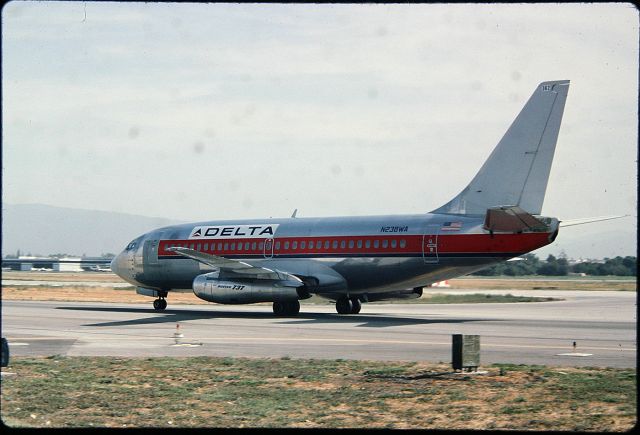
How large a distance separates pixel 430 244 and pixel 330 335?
7855 mm

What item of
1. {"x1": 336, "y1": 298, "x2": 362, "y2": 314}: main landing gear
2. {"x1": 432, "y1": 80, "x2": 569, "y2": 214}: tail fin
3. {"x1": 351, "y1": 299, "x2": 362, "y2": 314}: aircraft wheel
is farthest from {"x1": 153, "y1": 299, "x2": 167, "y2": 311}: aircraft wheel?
{"x1": 432, "y1": 80, "x2": 569, "y2": 214}: tail fin

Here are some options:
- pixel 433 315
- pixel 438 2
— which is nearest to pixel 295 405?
pixel 438 2

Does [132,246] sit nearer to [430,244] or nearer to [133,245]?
[133,245]

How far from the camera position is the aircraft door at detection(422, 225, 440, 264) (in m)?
34.0

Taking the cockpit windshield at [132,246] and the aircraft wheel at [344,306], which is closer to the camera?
the aircraft wheel at [344,306]

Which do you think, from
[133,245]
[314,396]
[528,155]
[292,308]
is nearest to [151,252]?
[133,245]

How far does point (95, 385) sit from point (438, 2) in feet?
34.7

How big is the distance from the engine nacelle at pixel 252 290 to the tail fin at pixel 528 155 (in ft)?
29.2

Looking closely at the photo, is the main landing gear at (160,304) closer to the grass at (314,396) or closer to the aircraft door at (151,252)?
the aircraft door at (151,252)

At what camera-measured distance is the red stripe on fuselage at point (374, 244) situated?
31.7 meters

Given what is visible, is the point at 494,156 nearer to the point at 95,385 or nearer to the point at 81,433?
the point at 95,385

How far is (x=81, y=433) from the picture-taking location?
39.7ft

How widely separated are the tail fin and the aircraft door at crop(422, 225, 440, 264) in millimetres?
1925

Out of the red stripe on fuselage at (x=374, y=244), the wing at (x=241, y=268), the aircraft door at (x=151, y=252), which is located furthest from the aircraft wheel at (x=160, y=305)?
the wing at (x=241, y=268)
